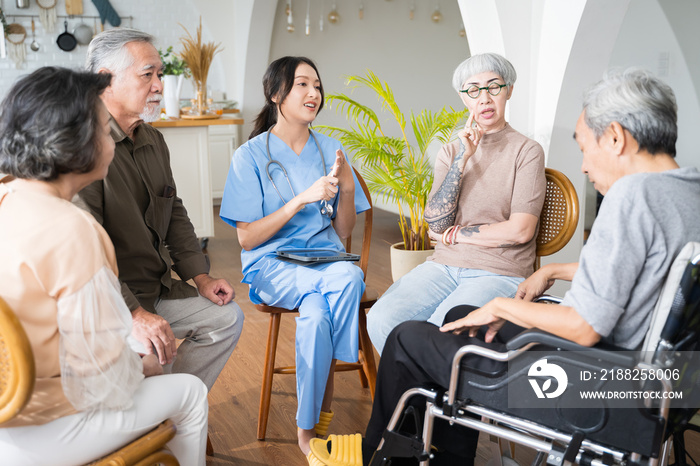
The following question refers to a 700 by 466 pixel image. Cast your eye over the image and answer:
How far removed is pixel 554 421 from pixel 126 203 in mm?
1260

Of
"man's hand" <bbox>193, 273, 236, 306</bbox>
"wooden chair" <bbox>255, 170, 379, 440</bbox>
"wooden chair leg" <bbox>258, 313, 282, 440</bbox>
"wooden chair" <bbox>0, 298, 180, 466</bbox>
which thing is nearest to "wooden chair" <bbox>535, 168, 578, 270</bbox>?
"wooden chair" <bbox>255, 170, 379, 440</bbox>

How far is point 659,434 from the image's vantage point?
4.00 ft

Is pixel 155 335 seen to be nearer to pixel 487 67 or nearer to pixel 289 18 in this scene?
pixel 487 67

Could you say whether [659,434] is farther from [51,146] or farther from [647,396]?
[51,146]

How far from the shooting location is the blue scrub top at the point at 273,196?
84.2 inches

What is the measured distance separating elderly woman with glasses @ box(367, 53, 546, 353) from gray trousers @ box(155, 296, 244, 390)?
0.44m

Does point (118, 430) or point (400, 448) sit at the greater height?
point (118, 430)

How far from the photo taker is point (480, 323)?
150 cm

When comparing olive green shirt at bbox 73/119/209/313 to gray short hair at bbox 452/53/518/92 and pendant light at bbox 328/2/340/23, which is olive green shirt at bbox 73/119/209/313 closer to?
gray short hair at bbox 452/53/518/92

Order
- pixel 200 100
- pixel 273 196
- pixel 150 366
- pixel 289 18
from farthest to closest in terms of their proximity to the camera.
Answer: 1. pixel 289 18
2. pixel 200 100
3. pixel 273 196
4. pixel 150 366

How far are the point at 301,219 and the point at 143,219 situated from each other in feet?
1.70

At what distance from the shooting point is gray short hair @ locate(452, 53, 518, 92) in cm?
212

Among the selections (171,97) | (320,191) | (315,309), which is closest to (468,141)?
(320,191)

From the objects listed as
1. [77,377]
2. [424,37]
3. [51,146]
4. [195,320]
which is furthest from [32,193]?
[424,37]
